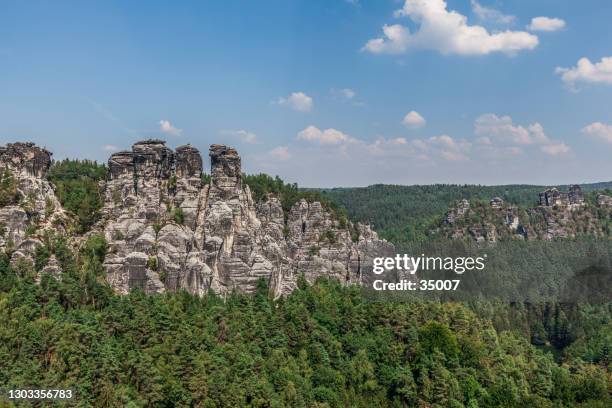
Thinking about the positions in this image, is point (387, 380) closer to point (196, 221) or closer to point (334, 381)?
point (334, 381)

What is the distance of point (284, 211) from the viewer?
3295 inches

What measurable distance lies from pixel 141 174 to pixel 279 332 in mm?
24484

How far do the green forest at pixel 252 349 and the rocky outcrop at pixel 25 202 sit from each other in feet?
2.36

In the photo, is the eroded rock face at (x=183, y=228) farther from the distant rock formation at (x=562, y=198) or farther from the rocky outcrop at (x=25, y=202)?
the distant rock formation at (x=562, y=198)

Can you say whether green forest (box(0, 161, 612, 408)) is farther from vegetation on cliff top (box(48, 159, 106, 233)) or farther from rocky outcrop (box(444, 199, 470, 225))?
rocky outcrop (box(444, 199, 470, 225))

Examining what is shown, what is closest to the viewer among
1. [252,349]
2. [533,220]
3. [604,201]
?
[252,349]

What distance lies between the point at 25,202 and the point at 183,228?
608 inches

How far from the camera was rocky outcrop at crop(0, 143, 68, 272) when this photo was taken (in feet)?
175

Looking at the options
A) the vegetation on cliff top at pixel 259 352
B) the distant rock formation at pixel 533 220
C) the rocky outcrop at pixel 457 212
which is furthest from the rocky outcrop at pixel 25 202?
the rocky outcrop at pixel 457 212

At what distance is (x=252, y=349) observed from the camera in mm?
47125

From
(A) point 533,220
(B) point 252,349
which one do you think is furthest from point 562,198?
(B) point 252,349

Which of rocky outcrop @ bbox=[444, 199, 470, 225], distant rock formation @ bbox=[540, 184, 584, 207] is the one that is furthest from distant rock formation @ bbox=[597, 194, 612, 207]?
rocky outcrop @ bbox=[444, 199, 470, 225]

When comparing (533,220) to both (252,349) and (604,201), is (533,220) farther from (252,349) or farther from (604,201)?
(252,349)

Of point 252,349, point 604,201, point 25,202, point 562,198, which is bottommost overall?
point 252,349
